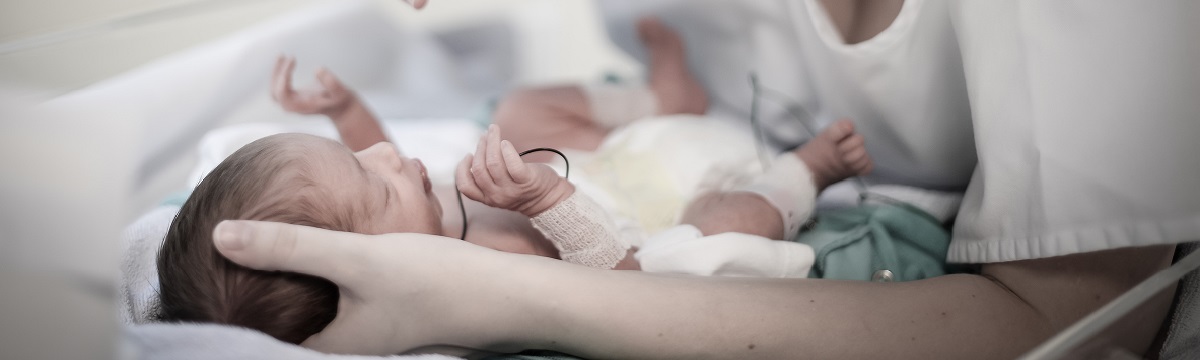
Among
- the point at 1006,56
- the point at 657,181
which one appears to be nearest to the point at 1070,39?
the point at 1006,56

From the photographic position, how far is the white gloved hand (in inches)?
18.6

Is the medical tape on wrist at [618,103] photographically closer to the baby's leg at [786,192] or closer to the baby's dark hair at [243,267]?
the baby's leg at [786,192]

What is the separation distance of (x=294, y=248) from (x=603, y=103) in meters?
0.53

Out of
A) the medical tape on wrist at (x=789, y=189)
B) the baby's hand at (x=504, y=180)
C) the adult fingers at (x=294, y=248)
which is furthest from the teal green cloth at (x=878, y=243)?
the adult fingers at (x=294, y=248)

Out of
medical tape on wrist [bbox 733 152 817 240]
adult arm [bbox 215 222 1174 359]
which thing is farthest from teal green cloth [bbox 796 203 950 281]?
adult arm [bbox 215 222 1174 359]

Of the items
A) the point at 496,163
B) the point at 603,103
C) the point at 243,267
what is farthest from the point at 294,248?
the point at 603,103

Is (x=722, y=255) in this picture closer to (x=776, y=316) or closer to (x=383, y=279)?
(x=776, y=316)

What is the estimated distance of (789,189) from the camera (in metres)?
0.79

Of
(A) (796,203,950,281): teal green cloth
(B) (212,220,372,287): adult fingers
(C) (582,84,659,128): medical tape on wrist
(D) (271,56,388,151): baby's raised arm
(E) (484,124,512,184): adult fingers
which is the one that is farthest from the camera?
(C) (582,84,659,128): medical tape on wrist

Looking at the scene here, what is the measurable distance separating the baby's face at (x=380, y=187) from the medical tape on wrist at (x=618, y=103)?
0.34 m

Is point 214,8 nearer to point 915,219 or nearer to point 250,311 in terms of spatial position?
point 250,311

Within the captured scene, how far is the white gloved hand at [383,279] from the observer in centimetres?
47

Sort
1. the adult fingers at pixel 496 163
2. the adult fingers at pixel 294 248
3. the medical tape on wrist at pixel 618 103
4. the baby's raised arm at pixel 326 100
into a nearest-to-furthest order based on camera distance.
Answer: the adult fingers at pixel 294 248 < the adult fingers at pixel 496 163 < the baby's raised arm at pixel 326 100 < the medical tape on wrist at pixel 618 103

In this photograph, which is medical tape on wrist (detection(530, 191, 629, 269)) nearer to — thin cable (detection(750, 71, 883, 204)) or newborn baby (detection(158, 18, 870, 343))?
newborn baby (detection(158, 18, 870, 343))
